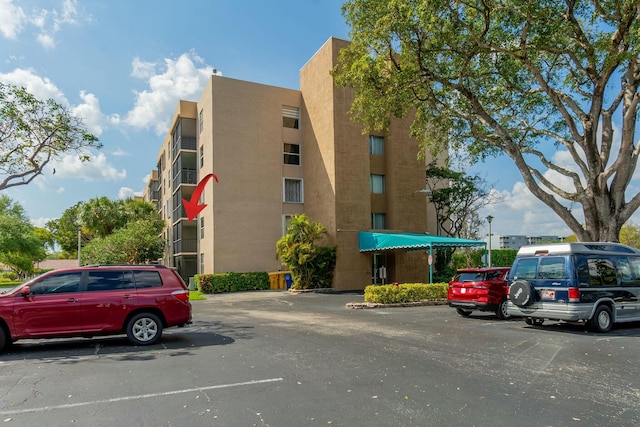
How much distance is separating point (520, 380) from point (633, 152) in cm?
1286

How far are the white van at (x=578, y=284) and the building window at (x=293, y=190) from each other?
2000 centimetres

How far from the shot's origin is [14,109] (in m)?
15.4

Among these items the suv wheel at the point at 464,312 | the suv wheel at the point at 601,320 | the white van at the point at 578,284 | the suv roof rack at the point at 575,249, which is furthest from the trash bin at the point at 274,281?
the suv wheel at the point at 601,320

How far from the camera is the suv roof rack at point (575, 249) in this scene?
10.9m

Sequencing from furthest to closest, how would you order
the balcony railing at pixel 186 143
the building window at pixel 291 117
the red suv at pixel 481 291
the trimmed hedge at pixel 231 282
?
the balcony railing at pixel 186 143
the building window at pixel 291 117
the trimmed hedge at pixel 231 282
the red suv at pixel 481 291

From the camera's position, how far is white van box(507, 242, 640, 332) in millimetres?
10656

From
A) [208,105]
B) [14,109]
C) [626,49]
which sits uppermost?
[208,105]

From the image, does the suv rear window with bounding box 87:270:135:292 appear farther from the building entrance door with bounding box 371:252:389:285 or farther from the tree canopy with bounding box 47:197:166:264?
the tree canopy with bounding box 47:197:166:264

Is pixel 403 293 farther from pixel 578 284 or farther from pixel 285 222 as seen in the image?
pixel 285 222

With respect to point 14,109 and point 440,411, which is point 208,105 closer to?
point 14,109

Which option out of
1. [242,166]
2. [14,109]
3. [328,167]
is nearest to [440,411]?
[14,109]

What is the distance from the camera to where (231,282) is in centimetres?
2703

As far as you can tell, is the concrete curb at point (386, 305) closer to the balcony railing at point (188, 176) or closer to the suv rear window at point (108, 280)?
the suv rear window at point (108, 280)

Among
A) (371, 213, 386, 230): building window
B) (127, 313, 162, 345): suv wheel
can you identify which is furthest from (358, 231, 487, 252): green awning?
(127, 313, 162, 345): suv wheel
